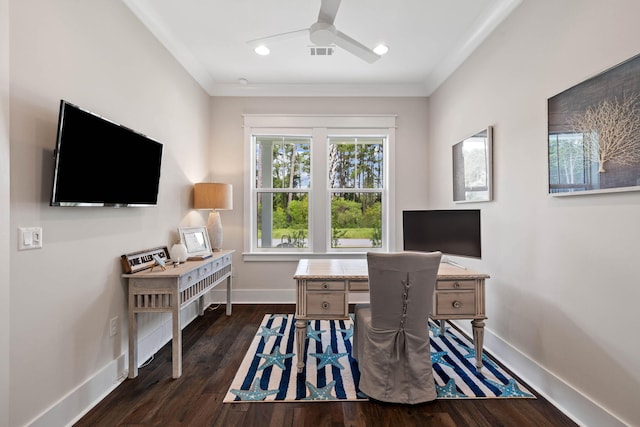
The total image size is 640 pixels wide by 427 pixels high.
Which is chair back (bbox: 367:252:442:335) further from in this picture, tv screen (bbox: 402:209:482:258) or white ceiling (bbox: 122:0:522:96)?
white ceiling (bbox: 122:0:522:96)

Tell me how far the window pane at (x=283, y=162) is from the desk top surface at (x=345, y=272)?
169cm

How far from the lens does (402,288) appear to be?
5.88 feet

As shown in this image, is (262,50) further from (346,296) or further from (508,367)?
(508,367)

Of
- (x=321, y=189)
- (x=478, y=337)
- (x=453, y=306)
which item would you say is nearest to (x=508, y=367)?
(x=478, y=337)

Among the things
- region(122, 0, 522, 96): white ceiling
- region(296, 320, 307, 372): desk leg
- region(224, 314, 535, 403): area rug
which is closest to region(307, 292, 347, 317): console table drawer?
region(296, 320, 307, 372): desk leg

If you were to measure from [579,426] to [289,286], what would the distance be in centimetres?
295

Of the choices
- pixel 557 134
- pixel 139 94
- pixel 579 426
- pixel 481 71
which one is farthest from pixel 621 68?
pixel 139 94

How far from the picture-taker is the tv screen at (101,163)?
1.57 m

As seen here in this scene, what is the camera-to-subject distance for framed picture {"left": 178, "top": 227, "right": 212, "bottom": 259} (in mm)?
2863

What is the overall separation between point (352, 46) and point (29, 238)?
7.58ft

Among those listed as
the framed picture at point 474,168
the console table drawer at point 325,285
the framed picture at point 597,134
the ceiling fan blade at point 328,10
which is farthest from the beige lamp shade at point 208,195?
the framed picture at point 597,134

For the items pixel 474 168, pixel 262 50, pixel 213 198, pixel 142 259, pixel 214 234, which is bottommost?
pixel 142 259

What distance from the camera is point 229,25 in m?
2.64

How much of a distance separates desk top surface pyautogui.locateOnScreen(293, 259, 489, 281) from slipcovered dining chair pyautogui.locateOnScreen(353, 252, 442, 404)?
1.16 ft
